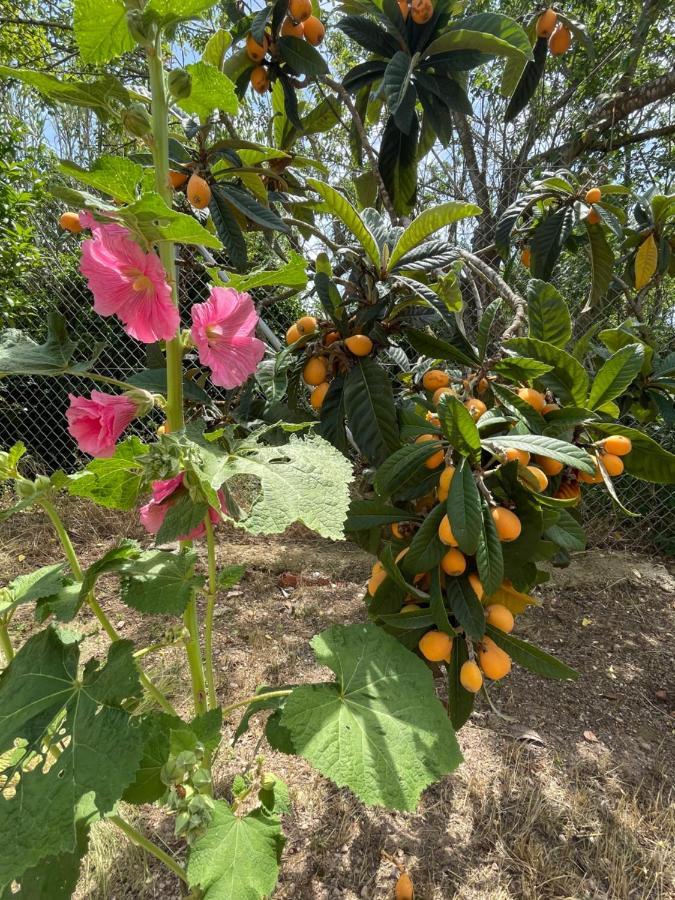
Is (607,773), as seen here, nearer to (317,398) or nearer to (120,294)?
(317,398)

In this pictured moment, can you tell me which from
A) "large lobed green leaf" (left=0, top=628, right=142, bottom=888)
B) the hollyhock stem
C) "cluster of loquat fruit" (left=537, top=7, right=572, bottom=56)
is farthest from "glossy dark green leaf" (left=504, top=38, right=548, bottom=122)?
"large lobed green leaf" (left=0, top=628, right=142, bottom=888)

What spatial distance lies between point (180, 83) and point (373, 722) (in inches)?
35.7

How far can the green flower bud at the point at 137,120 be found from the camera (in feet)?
1.87

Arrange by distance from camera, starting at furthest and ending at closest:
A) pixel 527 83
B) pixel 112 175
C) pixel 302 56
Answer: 1. pixel 527 83
2. pixel 302 56
3. pixel 112 175

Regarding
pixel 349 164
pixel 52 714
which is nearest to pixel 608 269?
pixel 52 714

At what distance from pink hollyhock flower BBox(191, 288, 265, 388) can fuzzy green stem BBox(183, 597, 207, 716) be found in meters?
0.36

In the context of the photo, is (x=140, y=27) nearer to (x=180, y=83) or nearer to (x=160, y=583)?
(x=180, y=83)

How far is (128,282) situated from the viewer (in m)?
0.58

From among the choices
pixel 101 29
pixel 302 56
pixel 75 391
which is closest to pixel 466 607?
pixel 101 29

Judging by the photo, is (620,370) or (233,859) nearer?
(233,859)

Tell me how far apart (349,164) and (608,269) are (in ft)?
8.99

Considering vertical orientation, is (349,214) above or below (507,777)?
above

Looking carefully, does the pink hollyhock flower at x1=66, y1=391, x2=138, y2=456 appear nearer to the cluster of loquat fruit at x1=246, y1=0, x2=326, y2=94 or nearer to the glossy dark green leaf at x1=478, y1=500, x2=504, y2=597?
the glossy dark green leaf at x1=478, y1=500, x2=504, y2=597

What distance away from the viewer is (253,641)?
2.14 m
